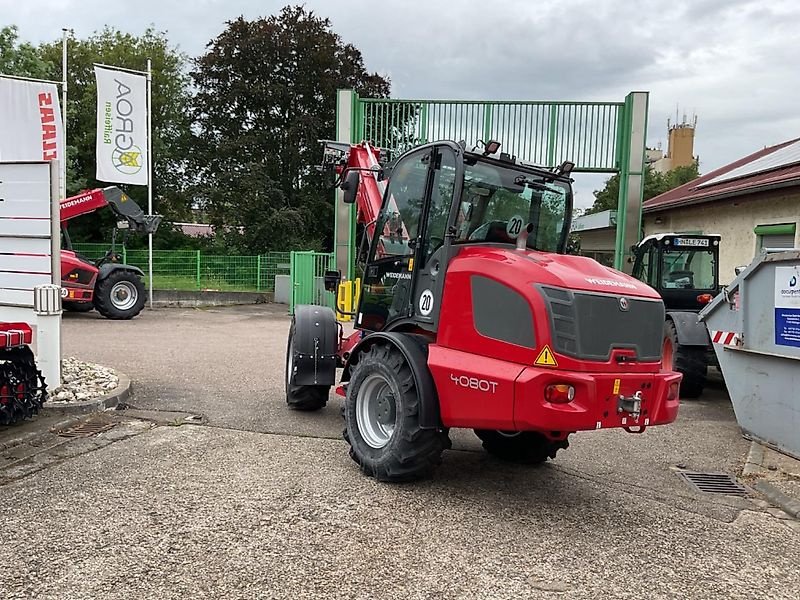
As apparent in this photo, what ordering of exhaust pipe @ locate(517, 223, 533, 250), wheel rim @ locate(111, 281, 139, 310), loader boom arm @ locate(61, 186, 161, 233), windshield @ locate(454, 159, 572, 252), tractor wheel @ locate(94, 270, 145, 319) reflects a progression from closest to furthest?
exhaust pipe @ locate(517, 223, 533, 250)
windshield @ locate(454, 159, 572, 252)
loader boom arm @ locate(61, 186, 161, 233)
tractor wheel @ locate(94, 270, 145, 319)
wheel rim @ locate(111, 281, 139, 310)

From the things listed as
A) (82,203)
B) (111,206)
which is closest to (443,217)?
(82,203)

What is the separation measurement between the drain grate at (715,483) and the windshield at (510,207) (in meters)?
2.21

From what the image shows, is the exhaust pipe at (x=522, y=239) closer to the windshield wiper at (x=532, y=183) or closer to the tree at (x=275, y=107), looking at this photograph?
the windshield wiper at (x=532, y=183)

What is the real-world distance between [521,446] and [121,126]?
1492cm

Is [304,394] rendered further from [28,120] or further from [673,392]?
[28,120]

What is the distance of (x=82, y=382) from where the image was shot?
756 centimetres

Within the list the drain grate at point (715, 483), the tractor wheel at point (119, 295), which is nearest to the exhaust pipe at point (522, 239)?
the drain grate at point (715, 483)

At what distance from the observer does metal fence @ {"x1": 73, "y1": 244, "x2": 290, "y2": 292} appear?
70.8 ft

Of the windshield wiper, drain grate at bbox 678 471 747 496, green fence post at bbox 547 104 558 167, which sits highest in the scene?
green fence post at bbox 547 104 558 167

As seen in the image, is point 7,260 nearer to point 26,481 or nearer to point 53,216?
point 53,216

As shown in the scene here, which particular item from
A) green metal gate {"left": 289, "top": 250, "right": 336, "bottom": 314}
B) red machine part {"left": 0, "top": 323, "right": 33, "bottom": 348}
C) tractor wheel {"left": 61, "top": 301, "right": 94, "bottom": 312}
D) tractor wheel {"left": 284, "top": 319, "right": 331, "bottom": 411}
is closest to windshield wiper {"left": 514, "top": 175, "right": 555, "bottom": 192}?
tractor wheel {"left": 284, "top": 319, "right": 331, "bottom": 411}

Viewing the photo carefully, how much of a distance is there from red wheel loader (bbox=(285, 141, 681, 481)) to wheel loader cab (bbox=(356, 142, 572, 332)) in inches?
0.5

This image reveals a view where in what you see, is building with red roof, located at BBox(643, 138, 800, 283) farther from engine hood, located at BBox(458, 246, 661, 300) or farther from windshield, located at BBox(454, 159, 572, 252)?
engine hood, located at BBox(458, 246, 661, 300)

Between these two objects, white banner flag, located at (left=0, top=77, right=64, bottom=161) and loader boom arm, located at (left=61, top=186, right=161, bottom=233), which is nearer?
white banner flag, located at (left=0, top=77, right=64, bottom=161)
